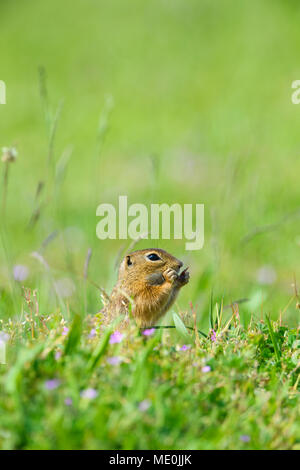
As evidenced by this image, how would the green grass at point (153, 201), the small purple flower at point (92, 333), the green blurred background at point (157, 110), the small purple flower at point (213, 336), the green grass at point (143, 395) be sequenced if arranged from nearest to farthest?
the green grass at point (143, 395) < the green grass at point (153, 201) < the small purple flower at point (92, 333) < the small purple flower at point (213, 336) < the green blurred background at point (157, 110)

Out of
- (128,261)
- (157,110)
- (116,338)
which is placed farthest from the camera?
(157,110)

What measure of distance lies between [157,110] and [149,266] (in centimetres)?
1060

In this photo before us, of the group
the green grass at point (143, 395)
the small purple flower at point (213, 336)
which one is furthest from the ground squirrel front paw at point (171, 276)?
the green grass at point (143, 395)

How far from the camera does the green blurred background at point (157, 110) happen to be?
28.8 feet

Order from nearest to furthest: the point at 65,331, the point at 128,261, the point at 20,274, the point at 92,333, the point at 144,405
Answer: the point at 144,405 < the point at 92,333 < the point at 65,331 < the point at 128,261 < the point at 20,274

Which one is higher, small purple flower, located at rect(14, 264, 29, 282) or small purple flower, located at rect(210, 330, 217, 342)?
small purple flower, located at rect(14, 264, 29, 282)

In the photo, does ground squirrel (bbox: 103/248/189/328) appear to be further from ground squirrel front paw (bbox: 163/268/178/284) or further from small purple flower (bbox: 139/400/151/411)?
small purple flower (bbox: 139/400/151/411)

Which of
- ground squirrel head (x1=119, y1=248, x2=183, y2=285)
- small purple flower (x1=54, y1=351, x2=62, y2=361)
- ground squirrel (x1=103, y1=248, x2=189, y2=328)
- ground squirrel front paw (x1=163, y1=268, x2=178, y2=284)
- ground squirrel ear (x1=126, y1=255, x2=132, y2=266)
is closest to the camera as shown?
small purple flower (x1=54, y1=351, x2=62, y2=361)

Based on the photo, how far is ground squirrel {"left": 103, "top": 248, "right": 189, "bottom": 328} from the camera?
3.79 meters

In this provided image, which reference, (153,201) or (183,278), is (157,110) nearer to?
(153,201)

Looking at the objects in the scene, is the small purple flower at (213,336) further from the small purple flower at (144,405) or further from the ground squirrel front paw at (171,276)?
the small purple flower at (144,405)

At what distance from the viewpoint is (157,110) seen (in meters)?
14.4

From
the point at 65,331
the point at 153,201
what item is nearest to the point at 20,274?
the point at 65,331

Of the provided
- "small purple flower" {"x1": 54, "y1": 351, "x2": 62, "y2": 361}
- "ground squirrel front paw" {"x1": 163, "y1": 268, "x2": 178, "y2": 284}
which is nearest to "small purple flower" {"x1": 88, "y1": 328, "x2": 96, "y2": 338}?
"small purple flower" {"x1": 54, "y1": 351, "x2": 62, "y2": 361}
